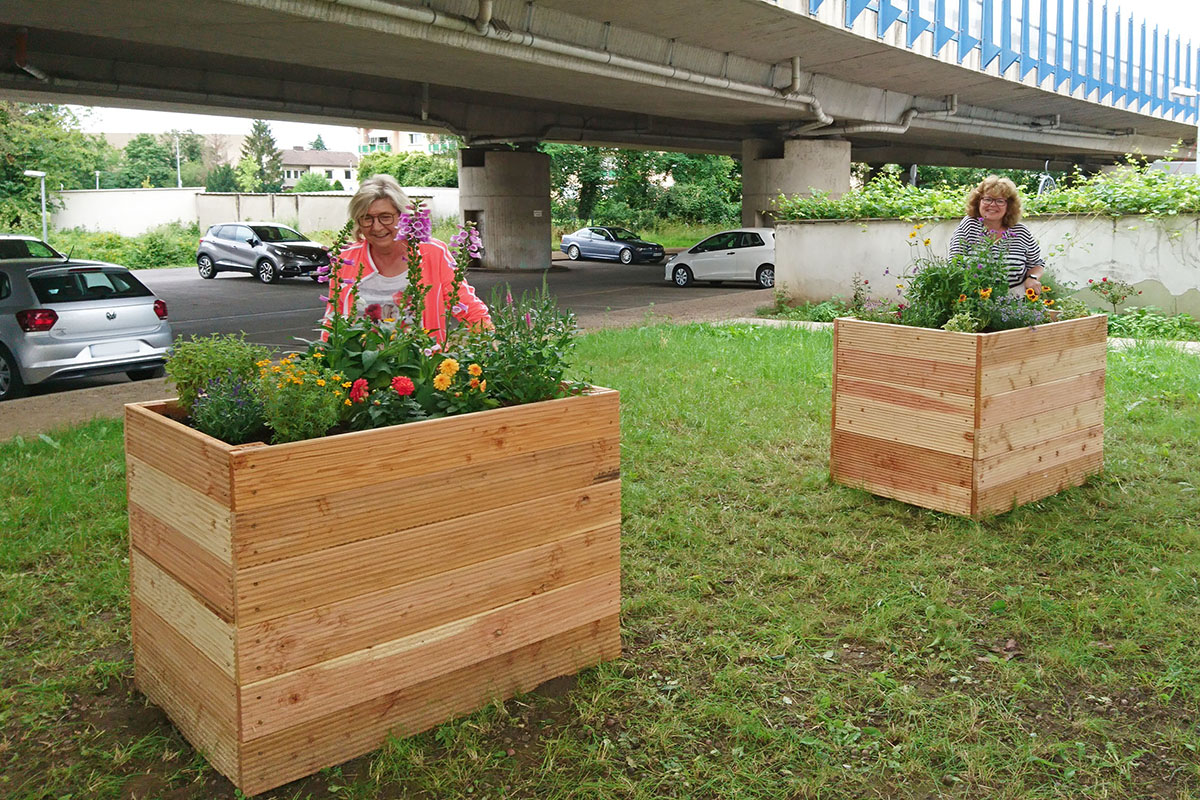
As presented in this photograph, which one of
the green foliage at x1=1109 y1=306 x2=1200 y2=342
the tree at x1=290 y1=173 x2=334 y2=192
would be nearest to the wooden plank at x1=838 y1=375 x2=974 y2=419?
the green foliage at x1=1109 y1=306 x2=1200 y2=342

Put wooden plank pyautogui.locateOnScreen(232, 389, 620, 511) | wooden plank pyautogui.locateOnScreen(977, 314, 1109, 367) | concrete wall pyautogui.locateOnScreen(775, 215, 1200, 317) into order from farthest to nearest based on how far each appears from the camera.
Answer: concrete wall pyautogui.locateOnScreen(775, 215, 1200, 317), wooden plank pyautogui.locateOnScreen(977, 314, 1109, 367), wooden plank pyautogui.locateOnScreen(232, 389, 620, 511)

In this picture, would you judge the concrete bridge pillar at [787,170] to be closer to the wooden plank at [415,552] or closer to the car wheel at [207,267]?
the car wheel at [207,267]

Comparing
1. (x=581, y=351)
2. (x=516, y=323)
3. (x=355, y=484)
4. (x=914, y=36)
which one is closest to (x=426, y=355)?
(x=516, y=323)

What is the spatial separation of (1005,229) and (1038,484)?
5.96 feet

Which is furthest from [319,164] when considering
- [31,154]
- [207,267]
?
[207,267]

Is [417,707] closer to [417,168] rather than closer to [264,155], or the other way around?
[417,168]

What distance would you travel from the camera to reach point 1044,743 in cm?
336

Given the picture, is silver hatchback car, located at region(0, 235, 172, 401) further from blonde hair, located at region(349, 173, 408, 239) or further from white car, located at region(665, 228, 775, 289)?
white car, located at region(665, 228, 775, 289)

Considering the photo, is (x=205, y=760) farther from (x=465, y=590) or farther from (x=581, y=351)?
(x=581, y=351)

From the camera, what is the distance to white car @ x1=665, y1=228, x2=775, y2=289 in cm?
2444

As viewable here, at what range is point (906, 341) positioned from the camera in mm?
5684

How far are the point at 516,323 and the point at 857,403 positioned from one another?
2.85 m

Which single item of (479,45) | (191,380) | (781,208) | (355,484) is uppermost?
(479,45)

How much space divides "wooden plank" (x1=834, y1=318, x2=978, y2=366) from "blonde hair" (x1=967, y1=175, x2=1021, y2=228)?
4.71 feet
